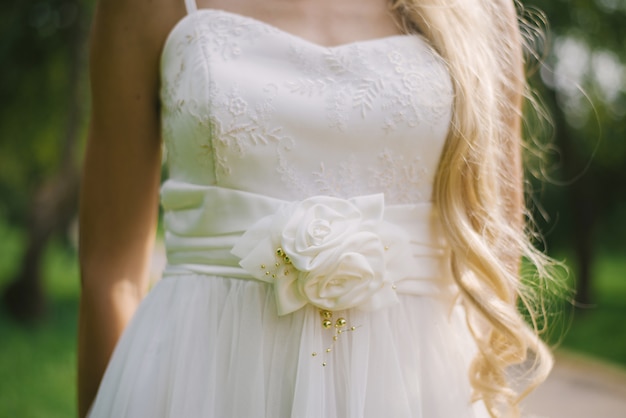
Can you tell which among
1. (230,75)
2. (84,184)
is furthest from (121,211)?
(230,75)

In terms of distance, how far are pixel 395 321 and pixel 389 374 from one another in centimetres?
11

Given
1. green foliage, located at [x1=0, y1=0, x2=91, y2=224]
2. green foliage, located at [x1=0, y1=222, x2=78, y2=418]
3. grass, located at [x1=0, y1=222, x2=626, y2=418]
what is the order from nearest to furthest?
green foliage, located at [x1=0, y1=222, x2=78, y2=418] → grass, located at [x1=0, y1=222, x2=626, y2=418] → green foliage, located at [x1=0, y1=0, x2=91, y2=224]

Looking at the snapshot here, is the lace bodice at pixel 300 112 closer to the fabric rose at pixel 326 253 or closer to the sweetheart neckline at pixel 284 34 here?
the sweetheart neckline at pixel 284 34

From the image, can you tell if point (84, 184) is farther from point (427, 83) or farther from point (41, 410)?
point (41, 410)

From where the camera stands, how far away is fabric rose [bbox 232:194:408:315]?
4.61ft

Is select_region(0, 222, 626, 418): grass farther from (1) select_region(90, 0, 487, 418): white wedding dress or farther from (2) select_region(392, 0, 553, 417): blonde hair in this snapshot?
(2) select_region(392, 0, 553, 417): blonde hair

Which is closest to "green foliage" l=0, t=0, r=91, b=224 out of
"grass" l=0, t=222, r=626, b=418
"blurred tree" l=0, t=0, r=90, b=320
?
"blurred tree" l=0, t=0, r=90, b=320

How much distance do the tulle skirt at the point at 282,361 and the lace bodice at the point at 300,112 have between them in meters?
0.25

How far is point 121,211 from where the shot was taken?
1.80 metres

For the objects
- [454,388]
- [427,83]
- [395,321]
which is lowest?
[454,388]

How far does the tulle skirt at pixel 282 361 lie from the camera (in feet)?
4.82

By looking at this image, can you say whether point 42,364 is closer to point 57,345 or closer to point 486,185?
point 57,345

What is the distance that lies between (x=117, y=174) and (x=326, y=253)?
2.07ft

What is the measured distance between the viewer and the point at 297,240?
55.9 inches
